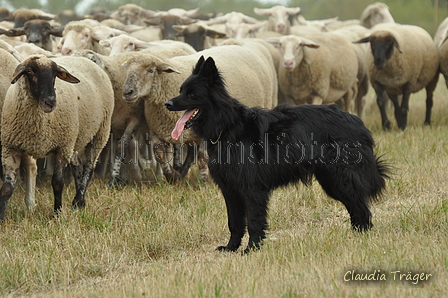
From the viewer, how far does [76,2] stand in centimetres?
5856

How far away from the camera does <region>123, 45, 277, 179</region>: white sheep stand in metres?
7.39

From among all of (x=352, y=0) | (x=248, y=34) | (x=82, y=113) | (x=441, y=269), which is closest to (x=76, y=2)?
(x=352, y=0)

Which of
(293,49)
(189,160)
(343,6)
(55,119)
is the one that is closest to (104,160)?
(189,160)

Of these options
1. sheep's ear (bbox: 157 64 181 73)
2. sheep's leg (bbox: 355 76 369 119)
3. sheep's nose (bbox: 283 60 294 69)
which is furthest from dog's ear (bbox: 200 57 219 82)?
sheep's leg (bbox: 355 76 369 119)

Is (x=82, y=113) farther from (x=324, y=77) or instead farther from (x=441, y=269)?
(x=324, y=77)

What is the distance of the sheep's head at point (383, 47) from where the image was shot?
10.9 m

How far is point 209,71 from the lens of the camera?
4.57 m

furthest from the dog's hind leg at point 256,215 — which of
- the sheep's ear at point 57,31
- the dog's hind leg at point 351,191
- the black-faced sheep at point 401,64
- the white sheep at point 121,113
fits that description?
Answer: the black-faced sheep at point 401,64

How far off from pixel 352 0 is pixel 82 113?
122 feet

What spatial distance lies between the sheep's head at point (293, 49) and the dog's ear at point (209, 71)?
5864 mm

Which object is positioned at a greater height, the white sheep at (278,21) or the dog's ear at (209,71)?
the dog's ear at (209,71)

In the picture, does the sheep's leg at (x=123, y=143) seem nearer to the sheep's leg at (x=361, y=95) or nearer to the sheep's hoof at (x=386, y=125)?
the sheep's hoof at (x=386, y=125)

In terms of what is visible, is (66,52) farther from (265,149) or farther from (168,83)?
(265,149)

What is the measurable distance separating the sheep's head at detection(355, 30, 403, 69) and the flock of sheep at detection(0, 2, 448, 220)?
2 centimetres
